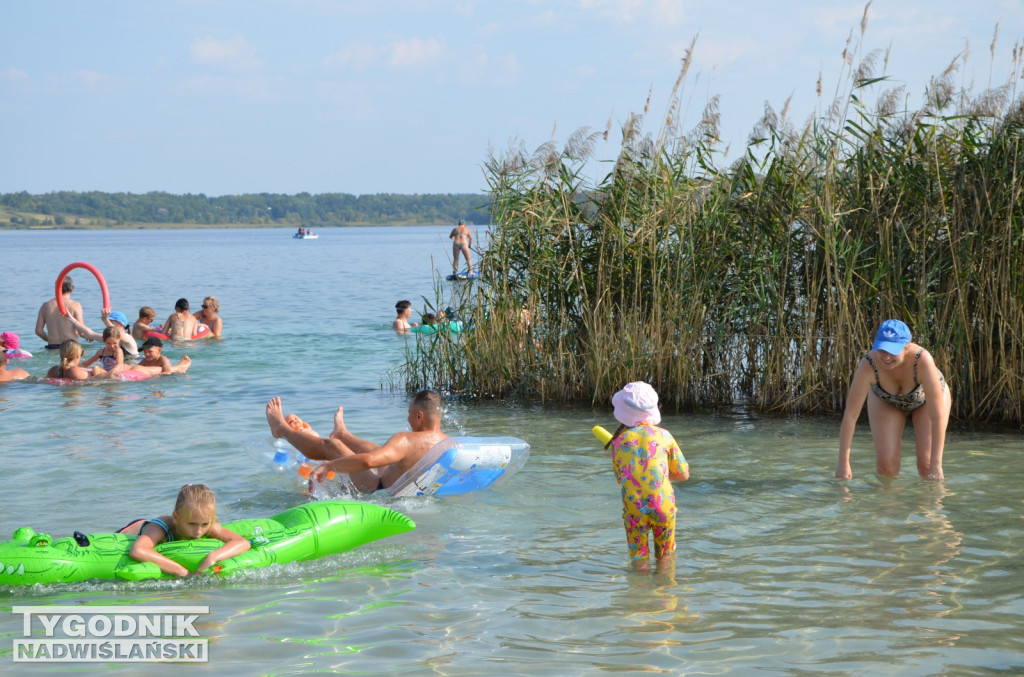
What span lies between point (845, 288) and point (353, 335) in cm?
1032

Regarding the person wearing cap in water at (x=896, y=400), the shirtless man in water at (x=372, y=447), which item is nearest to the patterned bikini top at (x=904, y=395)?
the person wearing cap in water at (x=896, y=400)

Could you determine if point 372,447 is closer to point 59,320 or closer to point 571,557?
point 571,557

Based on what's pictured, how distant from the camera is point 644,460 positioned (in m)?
4.75

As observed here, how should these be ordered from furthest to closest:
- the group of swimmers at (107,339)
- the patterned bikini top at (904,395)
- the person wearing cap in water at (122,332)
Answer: the person wearing cap in water at (122,332) → the group of swimmers at (107,339) → the patterned bikini top at (904,395)

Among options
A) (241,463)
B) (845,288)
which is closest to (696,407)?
(845,288)

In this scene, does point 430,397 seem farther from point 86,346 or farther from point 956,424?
point 86,346

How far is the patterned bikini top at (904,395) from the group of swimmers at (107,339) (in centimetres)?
894

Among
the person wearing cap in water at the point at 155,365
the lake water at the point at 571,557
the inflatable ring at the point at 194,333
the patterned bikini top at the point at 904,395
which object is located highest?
the patterned bikini top at the point at 904,395

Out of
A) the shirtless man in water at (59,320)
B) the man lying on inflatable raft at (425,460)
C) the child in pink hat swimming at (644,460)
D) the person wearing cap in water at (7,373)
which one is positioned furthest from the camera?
the shirtless man in water at (59,320)

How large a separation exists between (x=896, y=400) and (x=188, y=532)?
4.41 meters

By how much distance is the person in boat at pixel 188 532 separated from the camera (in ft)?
16.3

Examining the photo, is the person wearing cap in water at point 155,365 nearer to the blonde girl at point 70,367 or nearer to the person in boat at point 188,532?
the blonde girl at point 70,367

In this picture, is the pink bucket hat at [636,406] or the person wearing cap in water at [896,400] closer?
the pink bucket hat at [636,406]

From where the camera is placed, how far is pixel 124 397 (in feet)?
36.4
